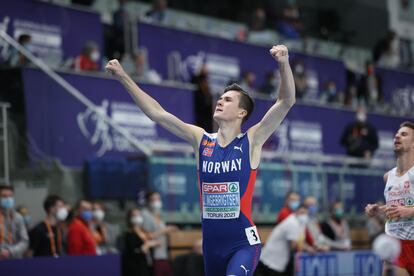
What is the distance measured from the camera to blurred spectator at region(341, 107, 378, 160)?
23.4 m

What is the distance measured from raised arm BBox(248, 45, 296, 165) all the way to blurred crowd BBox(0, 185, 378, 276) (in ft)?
19.6

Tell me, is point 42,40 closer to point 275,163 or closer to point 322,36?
point 275,163

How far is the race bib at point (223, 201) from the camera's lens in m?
9.48

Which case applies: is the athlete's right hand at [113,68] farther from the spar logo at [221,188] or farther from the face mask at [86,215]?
the face mask at [86,215]

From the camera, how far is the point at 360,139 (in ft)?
77.0

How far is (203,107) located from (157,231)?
4952mm

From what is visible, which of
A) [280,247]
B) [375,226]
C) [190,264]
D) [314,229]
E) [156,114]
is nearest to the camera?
[156,114]

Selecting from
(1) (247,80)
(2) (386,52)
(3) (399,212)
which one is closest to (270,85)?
(1) (247,80)

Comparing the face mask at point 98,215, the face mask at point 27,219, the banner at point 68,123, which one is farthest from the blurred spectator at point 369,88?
the face mask at point 27,219

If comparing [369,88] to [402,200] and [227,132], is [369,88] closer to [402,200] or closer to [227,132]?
[402,200]

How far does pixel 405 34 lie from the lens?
34438 millimetres

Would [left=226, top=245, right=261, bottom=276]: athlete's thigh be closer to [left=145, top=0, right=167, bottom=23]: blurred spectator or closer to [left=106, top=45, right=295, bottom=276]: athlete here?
[left=106, top=45, right=295, bottom=276]: athlete

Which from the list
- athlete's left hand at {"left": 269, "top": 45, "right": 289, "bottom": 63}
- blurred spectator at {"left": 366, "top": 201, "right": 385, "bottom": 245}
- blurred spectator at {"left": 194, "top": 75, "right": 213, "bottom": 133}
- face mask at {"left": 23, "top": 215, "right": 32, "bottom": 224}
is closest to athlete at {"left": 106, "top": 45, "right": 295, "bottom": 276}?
athlete's left hand at {"left": 269, "top": 45, "right": 289, "bottom": 63}

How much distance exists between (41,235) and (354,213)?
9346mm
